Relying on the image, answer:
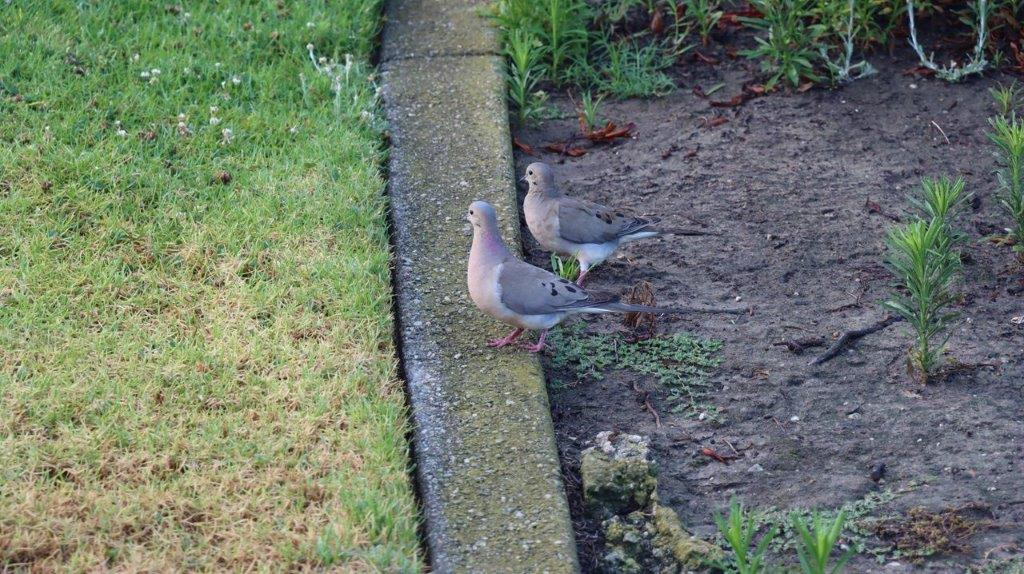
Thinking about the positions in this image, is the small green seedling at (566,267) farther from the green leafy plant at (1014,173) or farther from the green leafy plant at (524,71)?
the green leafy plant at (1014,173)

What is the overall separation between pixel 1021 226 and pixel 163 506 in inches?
139

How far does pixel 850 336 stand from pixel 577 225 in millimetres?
1211

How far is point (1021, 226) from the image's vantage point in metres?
4.69

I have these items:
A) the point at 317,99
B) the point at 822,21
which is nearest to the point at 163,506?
the point at 317,99

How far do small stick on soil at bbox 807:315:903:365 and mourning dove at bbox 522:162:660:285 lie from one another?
933mm

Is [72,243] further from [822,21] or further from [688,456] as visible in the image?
[822,21]

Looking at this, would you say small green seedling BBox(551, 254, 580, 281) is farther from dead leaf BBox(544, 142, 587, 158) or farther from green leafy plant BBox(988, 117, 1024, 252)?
green leafy plant BBox(988, 117, 1024, 252)

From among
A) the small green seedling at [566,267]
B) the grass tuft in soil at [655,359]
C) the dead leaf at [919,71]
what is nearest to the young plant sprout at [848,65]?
the dead leaf at [919,71]

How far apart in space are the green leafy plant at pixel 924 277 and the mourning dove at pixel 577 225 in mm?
1155

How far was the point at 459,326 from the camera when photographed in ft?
14.6

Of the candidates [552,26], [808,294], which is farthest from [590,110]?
[808,294]

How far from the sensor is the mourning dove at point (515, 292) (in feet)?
14.2

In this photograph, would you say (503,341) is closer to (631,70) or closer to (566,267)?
(566,267)

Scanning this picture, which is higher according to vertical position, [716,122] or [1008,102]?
[1008,102]
